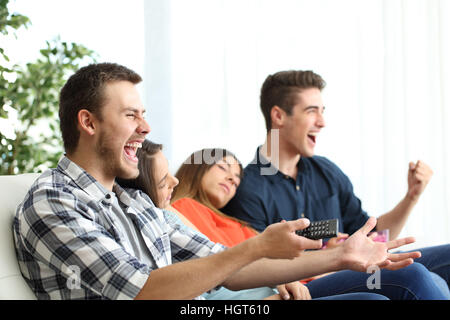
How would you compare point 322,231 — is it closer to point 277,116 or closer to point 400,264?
point 400,264

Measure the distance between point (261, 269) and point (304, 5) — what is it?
80.9 inches

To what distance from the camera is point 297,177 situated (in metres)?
2.38

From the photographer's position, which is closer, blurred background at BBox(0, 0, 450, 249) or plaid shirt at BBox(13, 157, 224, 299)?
plaid shirt at BBox(13, 157, 224, 299)

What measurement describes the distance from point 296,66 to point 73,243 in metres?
2.22

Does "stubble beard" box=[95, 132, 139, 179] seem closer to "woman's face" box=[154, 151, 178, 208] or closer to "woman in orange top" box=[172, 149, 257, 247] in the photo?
"woman's face" box=[154, 151, 178, 208]

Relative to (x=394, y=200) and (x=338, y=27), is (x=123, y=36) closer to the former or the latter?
(x=338, y=27)

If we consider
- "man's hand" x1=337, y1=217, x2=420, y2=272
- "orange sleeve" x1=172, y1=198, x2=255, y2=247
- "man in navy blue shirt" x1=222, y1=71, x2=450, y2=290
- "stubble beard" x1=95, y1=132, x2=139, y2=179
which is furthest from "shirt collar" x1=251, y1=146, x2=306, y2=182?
"stubble beard" x1=95, y1=132, x2=139, y2=179

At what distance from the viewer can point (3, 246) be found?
3.86ft

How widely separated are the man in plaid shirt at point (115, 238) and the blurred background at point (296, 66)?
155cm

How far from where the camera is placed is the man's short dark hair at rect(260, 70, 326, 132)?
8.02 feet

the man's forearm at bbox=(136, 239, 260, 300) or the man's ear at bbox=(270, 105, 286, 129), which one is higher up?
Result: the man's ear at bbox=(270, 105, 286, 129)

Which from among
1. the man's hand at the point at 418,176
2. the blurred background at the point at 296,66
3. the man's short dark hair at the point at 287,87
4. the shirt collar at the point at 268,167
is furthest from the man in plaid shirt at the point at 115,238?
the blurred background at the point at 296,66


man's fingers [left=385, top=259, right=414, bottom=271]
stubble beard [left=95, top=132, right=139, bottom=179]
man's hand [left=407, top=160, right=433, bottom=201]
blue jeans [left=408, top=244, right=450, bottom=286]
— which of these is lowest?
blue jeans [left=408, top=244, right=450, bottom=286]
